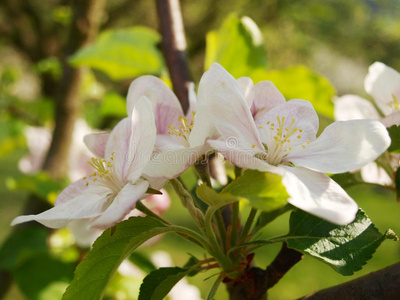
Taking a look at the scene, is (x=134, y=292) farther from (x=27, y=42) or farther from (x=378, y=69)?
(x=27, y=42)

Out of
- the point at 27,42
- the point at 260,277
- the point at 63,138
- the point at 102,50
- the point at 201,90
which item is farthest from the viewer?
the point at 27,42

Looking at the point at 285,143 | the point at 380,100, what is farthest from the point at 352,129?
the point at 380,100

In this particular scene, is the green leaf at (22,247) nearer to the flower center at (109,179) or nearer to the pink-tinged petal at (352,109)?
the flower center at (109,179)

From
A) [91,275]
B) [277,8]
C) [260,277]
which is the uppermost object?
[91,275]

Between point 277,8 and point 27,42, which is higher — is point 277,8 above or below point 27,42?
below

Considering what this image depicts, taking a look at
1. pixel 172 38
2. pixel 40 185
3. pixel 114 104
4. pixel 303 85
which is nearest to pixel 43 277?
pixel 40 185
